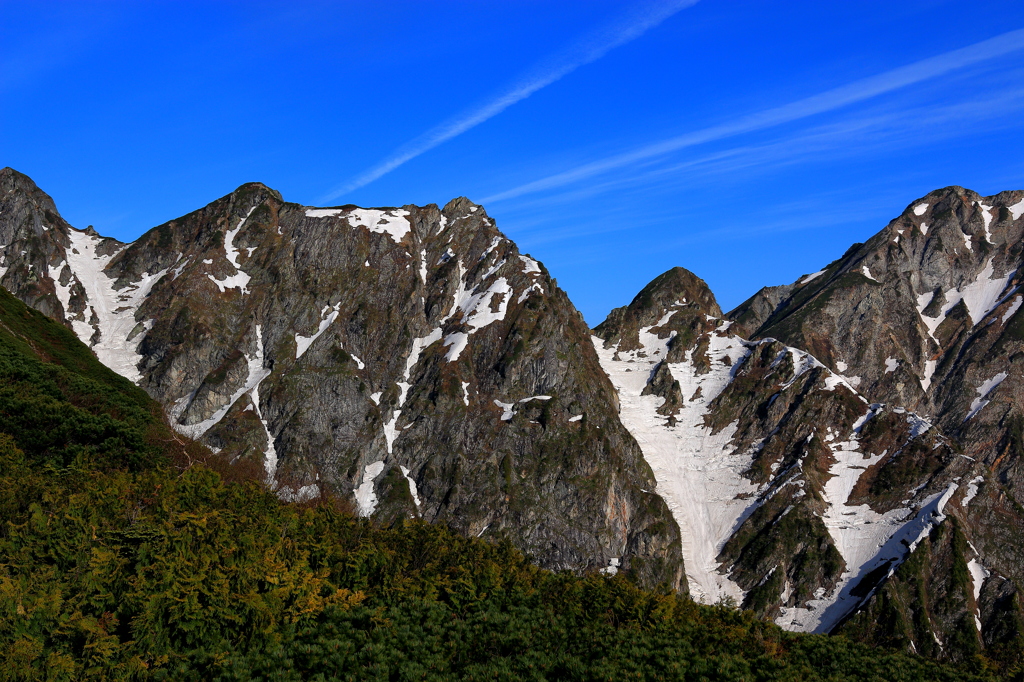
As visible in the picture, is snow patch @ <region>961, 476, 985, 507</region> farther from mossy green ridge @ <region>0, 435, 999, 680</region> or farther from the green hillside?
mossy green ridge @ <region>0, 435, 999, 680</region>

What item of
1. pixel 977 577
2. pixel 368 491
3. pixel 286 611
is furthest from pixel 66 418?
pixel 977 577

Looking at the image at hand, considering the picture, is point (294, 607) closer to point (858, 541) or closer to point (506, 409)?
point (506, 409)

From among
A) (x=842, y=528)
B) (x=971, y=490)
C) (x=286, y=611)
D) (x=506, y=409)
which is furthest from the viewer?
(x=506, y=409)

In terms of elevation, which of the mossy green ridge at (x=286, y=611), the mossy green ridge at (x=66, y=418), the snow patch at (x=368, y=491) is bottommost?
the mossy green ridge at (x=286, y=611)

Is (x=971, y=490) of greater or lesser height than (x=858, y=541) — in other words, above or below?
above

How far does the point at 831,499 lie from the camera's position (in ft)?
616

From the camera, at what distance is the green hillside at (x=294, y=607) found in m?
35.1

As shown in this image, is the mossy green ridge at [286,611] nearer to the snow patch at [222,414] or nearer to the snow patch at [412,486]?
the snow patch at [412,486]

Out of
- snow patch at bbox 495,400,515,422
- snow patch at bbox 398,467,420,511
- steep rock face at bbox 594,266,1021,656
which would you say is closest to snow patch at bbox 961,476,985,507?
steep rock face at bbox 594,266,1021,656

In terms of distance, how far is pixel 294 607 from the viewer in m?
39.5

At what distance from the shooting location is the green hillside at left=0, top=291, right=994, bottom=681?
1383 inches

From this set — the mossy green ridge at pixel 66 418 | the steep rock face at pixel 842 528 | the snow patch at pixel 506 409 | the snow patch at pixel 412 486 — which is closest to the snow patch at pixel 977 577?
the steep rock face at pixel 842 528

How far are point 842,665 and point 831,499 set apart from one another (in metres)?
151

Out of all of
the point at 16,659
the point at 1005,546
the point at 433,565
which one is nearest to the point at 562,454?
the point at 1005,546
